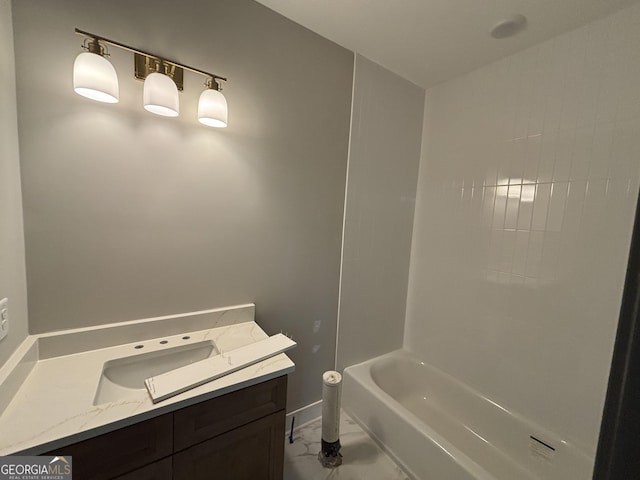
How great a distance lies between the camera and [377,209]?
196 cm

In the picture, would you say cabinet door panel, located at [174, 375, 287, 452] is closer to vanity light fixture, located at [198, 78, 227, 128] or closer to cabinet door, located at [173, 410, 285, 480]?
cabinet door, located at [173, 410, 285, 480]

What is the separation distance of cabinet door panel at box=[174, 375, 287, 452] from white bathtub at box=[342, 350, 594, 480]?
0.86m

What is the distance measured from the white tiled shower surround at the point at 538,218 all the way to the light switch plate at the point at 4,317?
2.24 m

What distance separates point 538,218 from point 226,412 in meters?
1.84

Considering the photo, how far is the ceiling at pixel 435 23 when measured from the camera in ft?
4.12

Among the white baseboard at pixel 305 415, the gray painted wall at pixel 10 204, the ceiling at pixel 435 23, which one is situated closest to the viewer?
the gray painted wall at pixel 10 204

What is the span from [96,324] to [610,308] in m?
2.37

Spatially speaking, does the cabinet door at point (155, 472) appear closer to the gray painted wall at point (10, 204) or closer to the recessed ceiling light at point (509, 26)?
the gray painted wall at point (10, 204)

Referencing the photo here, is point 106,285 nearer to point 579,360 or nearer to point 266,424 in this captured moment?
point 266,424

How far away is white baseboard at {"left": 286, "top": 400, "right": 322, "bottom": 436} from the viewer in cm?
174

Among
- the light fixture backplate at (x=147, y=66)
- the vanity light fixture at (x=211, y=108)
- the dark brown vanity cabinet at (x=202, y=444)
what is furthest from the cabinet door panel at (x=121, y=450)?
the light fixture backplate at (x=147, y=66)

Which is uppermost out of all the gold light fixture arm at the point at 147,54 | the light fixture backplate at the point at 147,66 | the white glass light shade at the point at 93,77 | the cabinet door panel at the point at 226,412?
the gold light fixture arm at the point at 147,54

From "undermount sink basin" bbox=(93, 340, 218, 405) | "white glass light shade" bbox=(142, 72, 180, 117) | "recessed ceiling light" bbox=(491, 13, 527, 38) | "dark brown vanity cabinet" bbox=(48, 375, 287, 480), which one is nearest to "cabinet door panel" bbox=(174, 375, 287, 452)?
"dark brown vanity cabinet" bbox=(48, 375, 287, 480)

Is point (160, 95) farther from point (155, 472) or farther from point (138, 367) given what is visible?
point (155, 472)
